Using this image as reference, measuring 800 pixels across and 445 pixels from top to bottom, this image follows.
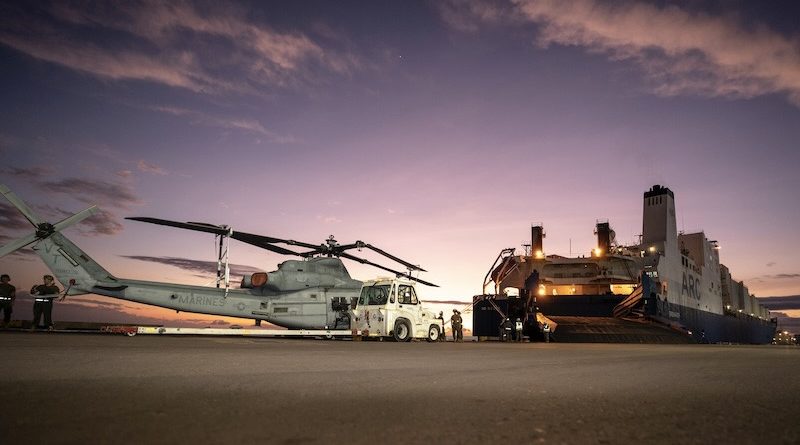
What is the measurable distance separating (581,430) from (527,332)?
990 inches

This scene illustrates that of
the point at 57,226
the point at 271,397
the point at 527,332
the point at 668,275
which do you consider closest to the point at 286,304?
the point at 57,226

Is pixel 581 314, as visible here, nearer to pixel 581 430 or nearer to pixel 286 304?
pixel 286 304

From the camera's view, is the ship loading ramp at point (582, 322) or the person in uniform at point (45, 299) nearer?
the person in uniform at point (45, 299)

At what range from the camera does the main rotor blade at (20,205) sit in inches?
666

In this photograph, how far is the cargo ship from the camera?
88.9 ft

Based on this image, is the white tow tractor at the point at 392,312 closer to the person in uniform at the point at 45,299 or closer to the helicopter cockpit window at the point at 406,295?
the helicopter cockpit window at the point at 406,295

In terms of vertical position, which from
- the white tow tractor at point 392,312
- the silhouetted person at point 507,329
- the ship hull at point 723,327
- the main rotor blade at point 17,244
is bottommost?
the ship hull at point 723,327

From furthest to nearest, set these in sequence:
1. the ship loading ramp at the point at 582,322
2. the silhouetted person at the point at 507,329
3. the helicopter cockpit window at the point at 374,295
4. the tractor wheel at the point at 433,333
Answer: the ship loading ramp at the point at 582,322, the silhouetted person at the point at 507,329, the tractor wheel at the point at 433,333, the helicopter cockpit window at the point at 374,295

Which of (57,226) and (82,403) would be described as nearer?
(82,403)

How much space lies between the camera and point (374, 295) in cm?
1995

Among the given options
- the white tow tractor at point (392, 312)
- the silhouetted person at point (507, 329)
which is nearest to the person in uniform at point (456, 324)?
the silhouetted person at point (507, 329)

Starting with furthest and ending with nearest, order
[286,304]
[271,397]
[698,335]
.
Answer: [698,335]
[286,304]
[271,397]

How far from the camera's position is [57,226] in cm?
1838

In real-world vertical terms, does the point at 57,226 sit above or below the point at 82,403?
above
